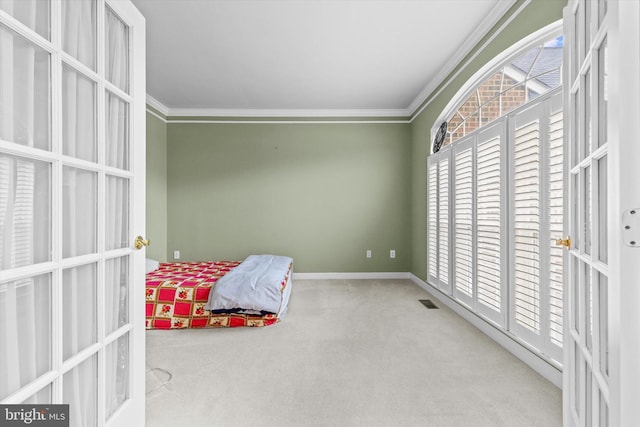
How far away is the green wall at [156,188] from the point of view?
13.8ft

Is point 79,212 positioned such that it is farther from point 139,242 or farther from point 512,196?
Answer: point 512,196

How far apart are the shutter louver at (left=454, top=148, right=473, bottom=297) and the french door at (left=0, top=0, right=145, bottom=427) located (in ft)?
8.97

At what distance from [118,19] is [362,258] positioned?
411 cm

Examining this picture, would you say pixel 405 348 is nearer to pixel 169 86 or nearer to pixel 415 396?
pixel 415 396

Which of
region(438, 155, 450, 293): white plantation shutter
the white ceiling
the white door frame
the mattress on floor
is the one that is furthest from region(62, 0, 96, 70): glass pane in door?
region(438, 155, 450, 293): white plantation shutter

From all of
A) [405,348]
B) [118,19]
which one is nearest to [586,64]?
[118,19]

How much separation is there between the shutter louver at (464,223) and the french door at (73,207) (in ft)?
8.97

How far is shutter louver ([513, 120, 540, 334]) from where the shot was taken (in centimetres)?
198

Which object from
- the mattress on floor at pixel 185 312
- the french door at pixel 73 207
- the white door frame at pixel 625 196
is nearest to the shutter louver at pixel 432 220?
the mattress on floor at pixel 185 312

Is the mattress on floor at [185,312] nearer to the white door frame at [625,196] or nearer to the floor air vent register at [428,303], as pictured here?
the floor air vent register at [428,303]

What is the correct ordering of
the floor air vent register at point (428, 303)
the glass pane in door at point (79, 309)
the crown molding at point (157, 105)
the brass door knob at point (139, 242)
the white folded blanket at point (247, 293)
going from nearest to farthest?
1. the glass pane in door at point (79, 309)
2. the brass door knob at point (139, 242)
3. the white folded blanket at point (247, 293)
4. the floor air vent register at point (428, 303)
5. the crown molding at point (157, 105)

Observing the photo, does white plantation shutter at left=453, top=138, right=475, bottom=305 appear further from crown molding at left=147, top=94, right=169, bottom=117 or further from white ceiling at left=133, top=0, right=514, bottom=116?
crown molding at left=147, top=94, right=169, bottom=117

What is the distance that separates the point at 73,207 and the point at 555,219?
2.49 meters

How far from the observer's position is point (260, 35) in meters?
2.64
